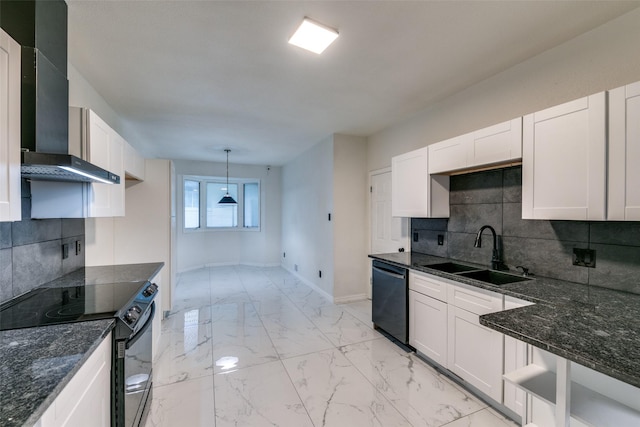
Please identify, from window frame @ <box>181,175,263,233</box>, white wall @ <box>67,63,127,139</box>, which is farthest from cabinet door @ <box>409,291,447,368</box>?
window frame @ <box>181,175,263,233</box>

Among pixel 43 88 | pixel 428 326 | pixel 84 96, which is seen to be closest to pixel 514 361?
pixel 428 326

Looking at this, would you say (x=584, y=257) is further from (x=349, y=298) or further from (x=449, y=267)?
(x=349, y=298)

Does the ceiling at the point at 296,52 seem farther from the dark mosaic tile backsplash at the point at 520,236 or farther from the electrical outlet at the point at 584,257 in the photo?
the electrical outlet at the point at 584,257

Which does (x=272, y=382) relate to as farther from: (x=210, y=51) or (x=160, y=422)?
(x=210, y=51)

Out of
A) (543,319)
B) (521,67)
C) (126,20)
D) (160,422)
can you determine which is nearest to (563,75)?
(521,67)

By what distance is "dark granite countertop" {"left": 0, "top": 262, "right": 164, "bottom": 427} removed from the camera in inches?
29.7

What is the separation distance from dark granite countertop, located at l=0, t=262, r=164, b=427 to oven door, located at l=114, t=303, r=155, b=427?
245 mm

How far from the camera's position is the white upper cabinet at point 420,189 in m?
2.82

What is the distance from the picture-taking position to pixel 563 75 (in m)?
2.04

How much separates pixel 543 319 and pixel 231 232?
6661 mm

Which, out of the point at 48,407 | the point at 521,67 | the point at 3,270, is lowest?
the point at 48,407

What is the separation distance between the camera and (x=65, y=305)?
153cm

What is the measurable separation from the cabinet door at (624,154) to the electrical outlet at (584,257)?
0.44 metres

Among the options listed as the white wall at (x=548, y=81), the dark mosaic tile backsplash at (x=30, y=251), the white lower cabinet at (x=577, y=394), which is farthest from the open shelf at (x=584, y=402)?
the dark mosaic tile backsplash at (x=30, y=251)
